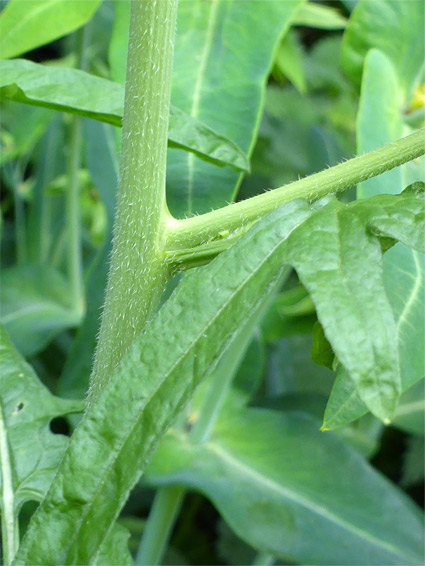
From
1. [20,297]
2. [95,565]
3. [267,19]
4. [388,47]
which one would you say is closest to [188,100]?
[267,19]

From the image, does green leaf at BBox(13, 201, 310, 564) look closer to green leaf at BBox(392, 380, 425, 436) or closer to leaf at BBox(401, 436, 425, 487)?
green leaf at BBox(392, 380, 425, 436)

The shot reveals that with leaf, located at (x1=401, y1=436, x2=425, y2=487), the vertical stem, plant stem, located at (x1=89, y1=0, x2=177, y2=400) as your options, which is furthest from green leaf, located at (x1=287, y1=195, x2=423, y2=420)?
leaf, located at (x1=401, y1=436, x2=425, y2=487)

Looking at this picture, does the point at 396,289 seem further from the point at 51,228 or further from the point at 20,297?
the point at 51,228

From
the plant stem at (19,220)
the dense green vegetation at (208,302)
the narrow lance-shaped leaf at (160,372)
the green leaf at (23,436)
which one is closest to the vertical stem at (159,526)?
the dense green vegetation at (208,302)

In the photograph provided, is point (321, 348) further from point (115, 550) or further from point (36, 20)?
point (36, 20)

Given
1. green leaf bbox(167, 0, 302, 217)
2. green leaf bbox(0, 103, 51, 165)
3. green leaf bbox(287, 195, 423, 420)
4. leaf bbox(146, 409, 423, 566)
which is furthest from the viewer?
green leaf bbox(0, 103, 51, 165)
